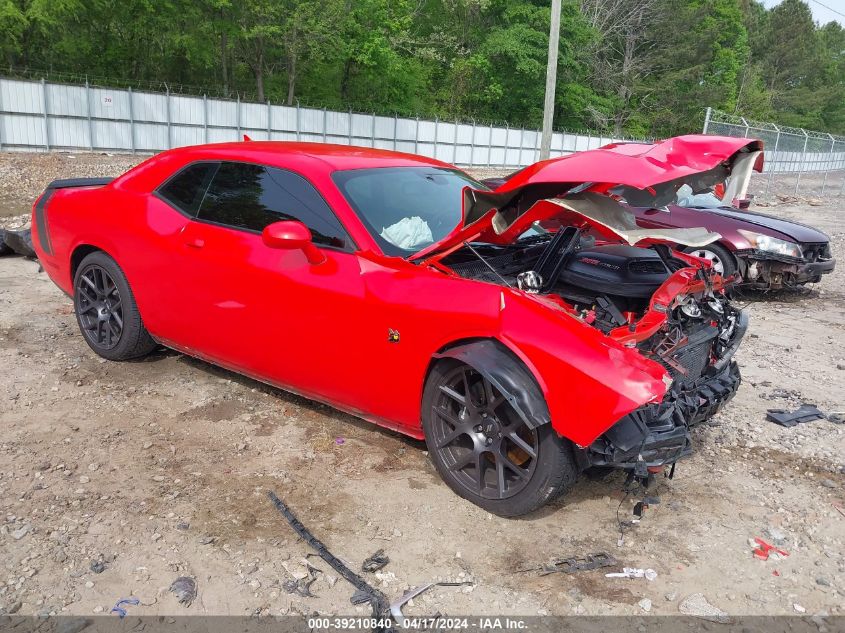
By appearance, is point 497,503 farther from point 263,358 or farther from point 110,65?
point 110,65

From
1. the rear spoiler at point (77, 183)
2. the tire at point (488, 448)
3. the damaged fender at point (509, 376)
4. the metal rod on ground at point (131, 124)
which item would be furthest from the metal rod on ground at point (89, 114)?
the damaged fender at point (509, 376)

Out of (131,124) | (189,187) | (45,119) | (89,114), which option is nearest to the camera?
(189,187)

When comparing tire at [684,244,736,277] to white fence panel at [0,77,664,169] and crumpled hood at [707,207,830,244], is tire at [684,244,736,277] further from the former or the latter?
white fence panel at [0,77,664,169]

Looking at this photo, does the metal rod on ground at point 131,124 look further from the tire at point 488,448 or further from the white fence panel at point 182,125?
the tire at point 488,448

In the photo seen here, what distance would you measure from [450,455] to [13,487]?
2094 mm

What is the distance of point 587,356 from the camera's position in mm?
2713

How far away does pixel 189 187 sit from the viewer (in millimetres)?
4211

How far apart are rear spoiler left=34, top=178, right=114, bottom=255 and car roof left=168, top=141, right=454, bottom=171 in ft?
3.91

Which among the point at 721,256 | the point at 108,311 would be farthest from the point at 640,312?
the point at 721,256

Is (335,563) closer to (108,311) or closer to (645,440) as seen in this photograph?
(645,440)

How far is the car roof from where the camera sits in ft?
12.8

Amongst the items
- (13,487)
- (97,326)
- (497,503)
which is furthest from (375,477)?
(97,326)

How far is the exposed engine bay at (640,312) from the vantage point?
285 centimetres

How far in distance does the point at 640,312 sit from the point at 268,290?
1.97 m
